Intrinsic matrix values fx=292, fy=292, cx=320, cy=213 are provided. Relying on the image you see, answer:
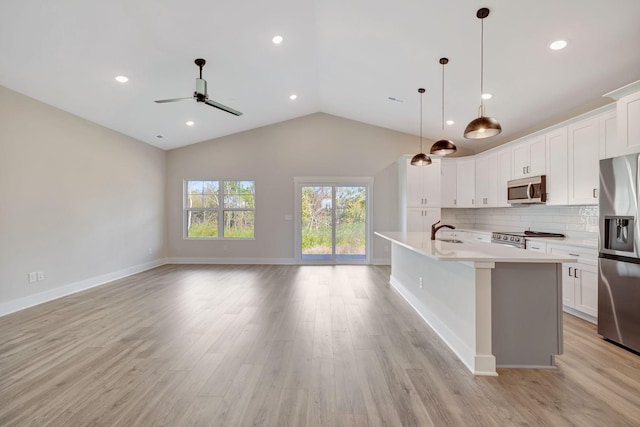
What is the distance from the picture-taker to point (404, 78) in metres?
4.38

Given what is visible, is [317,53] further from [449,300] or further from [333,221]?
[449,300]

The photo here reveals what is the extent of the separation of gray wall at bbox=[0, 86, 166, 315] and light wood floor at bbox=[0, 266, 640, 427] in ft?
2.38

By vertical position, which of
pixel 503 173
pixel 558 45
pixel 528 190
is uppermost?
pixel 558 45

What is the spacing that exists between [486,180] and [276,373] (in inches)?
206

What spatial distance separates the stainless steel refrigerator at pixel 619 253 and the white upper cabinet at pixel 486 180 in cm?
259

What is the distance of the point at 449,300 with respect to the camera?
2.75m

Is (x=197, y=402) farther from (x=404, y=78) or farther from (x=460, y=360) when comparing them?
(x=404, y=78)

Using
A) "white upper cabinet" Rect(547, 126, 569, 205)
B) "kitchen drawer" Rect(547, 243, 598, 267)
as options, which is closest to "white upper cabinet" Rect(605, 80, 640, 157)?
"kitchen drawer" Rect(547, 243, 598, 267)

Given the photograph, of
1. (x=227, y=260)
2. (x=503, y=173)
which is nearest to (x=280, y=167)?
(x=227, y=260)

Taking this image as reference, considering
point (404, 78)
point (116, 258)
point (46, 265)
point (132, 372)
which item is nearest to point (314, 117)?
point (404, 78)

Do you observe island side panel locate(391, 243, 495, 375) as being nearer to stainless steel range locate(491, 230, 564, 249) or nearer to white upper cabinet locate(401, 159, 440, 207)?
stainless steel range locate(491, 230, 564, 249)

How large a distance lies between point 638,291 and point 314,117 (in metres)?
5.96

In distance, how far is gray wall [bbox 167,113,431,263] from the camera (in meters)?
6.77

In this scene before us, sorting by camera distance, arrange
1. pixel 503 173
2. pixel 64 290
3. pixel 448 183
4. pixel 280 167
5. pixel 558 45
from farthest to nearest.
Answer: pixel 280 167 < pixel 448 183 < pixel 503 173 < pixel 64 290 < pixel 558 45
